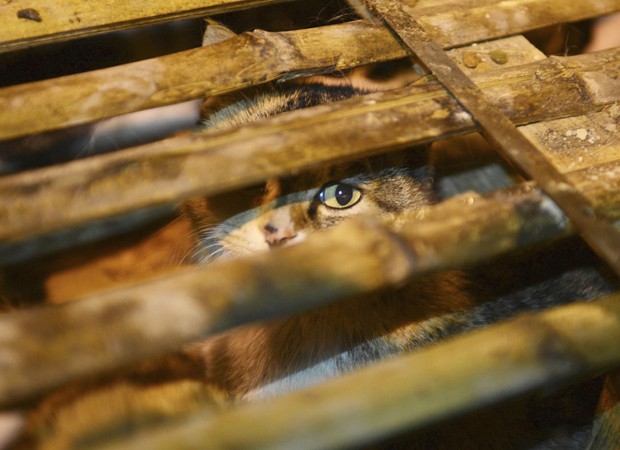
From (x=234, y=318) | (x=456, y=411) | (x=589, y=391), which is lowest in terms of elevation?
(x=589, y=391)

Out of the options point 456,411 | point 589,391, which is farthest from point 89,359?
point 589,391

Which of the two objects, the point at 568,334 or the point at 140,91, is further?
the point at 140,91

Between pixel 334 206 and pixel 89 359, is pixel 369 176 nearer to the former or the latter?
pixel 334 206

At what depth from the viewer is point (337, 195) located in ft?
5.17

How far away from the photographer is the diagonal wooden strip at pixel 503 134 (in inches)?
36.6

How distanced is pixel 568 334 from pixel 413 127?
0.50m

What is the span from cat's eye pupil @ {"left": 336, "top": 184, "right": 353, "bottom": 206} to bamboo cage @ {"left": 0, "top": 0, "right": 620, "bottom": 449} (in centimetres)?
36

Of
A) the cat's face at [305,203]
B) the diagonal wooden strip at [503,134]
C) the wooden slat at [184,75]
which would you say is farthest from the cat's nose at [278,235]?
the diagonal wooden strip at [503,134]

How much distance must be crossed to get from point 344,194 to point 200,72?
1.80 feet

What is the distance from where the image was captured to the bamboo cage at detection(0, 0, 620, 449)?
731 millimetres

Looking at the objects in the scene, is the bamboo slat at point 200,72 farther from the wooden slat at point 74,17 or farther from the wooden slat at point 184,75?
the wooden slat at point 74,17

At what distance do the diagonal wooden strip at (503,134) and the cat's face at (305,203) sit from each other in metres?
0.36

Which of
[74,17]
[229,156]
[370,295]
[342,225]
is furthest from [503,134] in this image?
[74,17]

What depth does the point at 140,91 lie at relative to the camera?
3.94ft
